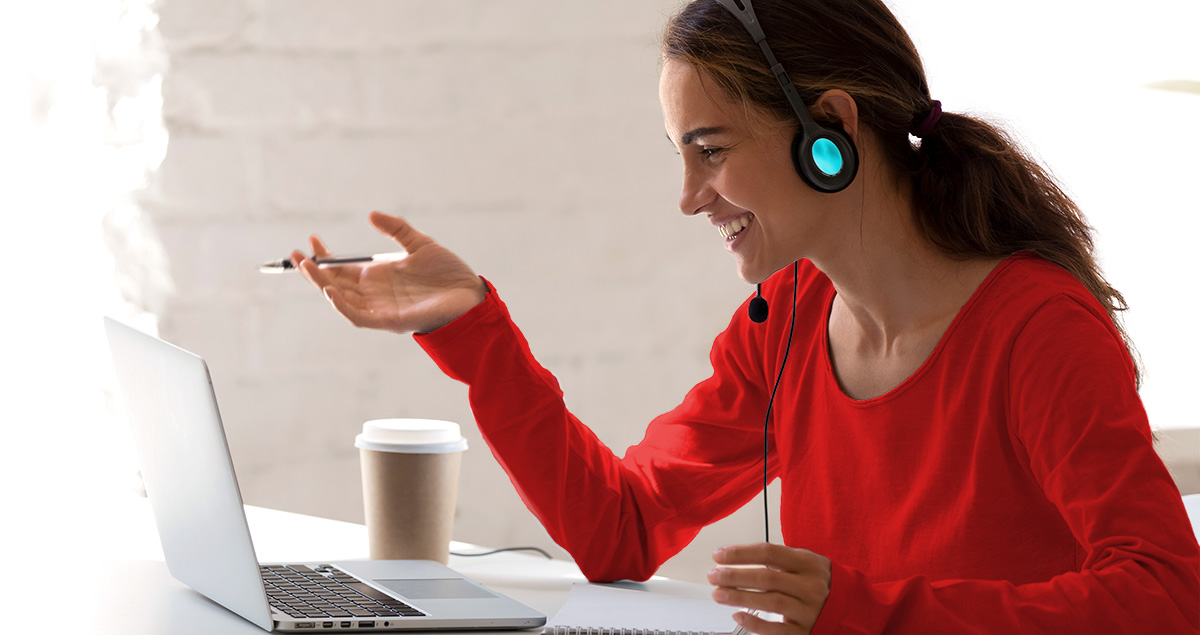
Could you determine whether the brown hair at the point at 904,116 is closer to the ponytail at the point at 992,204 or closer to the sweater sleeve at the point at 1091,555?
the ponytail at the point at 992,204

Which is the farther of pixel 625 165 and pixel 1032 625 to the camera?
pixel 625 165

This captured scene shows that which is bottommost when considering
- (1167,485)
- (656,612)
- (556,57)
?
(656,612)

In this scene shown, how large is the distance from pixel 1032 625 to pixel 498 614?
0.39 meters

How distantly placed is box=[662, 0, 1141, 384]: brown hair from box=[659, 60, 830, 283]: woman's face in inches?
0.7

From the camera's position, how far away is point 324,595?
0.93 metres

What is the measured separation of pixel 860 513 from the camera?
1044 millimetres

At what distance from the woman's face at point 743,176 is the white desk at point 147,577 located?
339mm

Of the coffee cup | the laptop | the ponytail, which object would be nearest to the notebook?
the laptop

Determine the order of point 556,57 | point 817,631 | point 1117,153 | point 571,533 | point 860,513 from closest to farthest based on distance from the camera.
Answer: point 817,631
point 860,513
point 571,533
point 556,57
point 1117,153

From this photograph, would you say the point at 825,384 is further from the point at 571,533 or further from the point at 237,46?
the point at 237,46

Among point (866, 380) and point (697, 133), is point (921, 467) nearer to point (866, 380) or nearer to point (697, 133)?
point (866, 380)

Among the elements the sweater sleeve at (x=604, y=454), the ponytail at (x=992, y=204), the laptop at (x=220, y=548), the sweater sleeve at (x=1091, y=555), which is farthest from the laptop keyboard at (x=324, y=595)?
the ponytail at (x=992, y=204)

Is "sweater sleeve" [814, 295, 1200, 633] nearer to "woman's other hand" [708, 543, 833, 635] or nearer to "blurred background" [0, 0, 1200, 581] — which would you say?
"woman's other hand" [708, 543, 833, 635]

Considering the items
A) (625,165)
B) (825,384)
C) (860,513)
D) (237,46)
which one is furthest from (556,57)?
(860,513)
